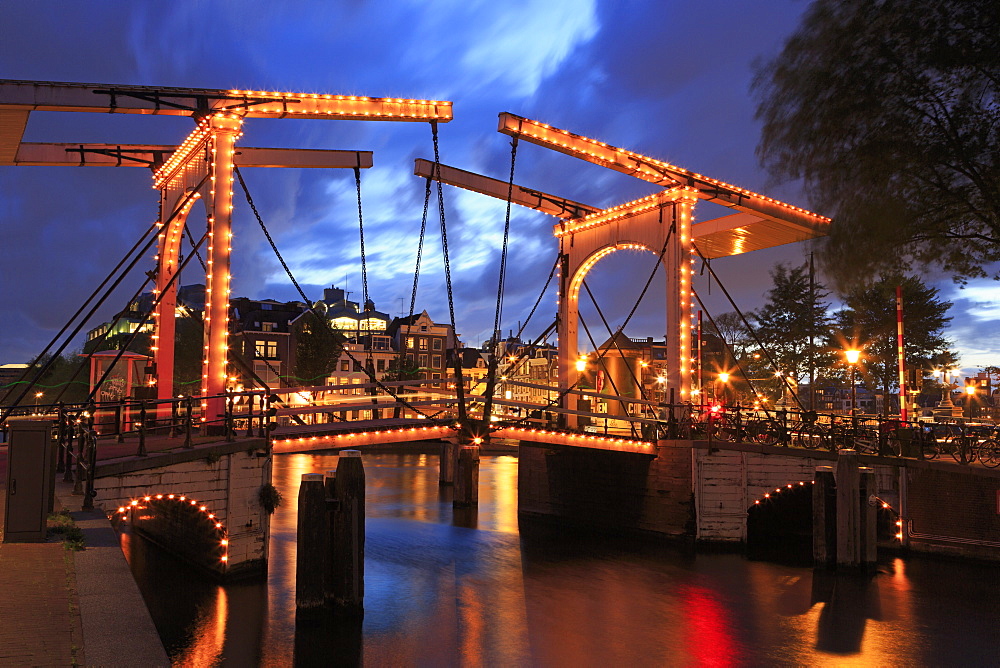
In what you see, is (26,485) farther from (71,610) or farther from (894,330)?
(894,330)

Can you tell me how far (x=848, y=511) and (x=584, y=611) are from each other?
6.32 meters

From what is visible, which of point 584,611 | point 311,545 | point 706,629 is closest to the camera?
point 311,545

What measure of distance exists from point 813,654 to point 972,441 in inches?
332

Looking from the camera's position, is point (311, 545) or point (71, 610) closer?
point (71, 610)

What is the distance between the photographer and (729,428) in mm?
19594

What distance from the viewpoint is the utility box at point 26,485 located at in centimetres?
704

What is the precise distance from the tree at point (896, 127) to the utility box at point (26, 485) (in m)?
12.3

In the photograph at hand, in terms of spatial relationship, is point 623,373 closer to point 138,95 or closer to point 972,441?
point 972,441

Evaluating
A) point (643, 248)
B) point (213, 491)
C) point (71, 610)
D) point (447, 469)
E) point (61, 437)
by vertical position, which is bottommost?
point (447, 469)

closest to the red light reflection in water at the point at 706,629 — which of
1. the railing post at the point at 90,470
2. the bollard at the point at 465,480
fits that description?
the railing post at the point at 90,470

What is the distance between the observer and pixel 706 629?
1341cm

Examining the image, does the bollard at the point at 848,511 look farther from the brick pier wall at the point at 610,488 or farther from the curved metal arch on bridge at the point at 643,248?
the curved metal arch on bridge at the point at 643,248

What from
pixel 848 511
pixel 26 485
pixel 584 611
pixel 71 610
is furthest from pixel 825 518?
pixel 71 610

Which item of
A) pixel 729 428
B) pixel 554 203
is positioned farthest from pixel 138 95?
pixel 729 428
